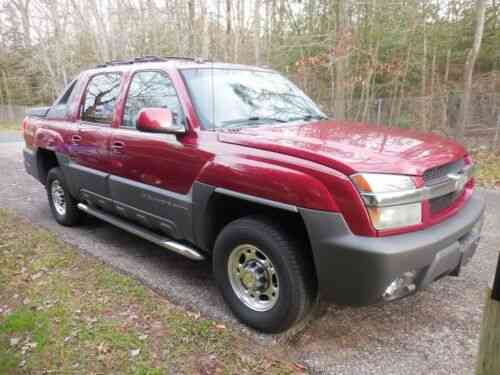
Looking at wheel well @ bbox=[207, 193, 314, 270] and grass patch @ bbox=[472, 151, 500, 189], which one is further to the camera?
grass patch @ bbox=[472, 151, 500, 189]

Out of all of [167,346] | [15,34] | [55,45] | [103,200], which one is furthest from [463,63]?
[15,34]

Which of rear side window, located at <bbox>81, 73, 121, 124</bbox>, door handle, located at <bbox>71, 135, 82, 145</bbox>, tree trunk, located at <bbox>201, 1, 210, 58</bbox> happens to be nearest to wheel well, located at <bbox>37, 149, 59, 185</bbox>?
door handle, located at <bbox>71, 135, 82, 145</bbox>

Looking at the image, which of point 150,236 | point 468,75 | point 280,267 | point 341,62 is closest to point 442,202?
point 280,267

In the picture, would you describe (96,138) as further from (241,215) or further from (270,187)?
(270,187)

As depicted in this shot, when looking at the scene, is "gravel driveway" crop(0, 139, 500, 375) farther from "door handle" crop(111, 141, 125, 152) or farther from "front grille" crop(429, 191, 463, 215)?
"door handle" crop(111, 141, 125, 152)

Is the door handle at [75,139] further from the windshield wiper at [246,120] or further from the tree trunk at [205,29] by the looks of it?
the tree trunk at [205,29]

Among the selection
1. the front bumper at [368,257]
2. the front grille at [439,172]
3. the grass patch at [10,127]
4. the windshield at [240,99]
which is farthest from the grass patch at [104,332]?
the grass patch at [10,127]

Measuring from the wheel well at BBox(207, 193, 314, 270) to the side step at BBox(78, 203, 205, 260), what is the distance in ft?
0.53

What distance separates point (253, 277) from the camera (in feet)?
9.07

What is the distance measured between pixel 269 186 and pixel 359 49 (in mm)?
9328

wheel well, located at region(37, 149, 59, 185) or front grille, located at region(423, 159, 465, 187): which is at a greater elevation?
front grille, located at region(423, 159, 465, 187)

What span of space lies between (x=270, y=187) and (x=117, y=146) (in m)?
1.90

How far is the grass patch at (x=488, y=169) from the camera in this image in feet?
23.0

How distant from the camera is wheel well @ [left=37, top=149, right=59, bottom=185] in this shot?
526 centimetres
